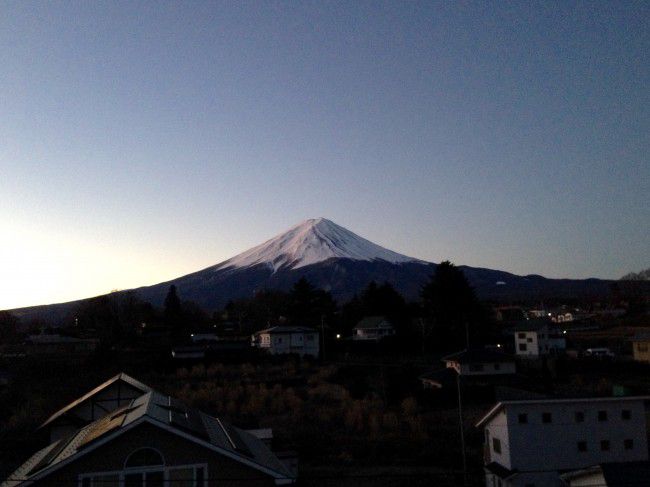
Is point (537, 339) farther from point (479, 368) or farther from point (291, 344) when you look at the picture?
point (291, 344)

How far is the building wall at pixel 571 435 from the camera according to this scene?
1353 centimetres

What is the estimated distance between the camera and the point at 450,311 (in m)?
43.6

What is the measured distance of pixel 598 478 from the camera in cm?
888

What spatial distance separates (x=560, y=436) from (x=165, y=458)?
10141 mm

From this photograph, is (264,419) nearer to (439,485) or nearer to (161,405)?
(439,485)

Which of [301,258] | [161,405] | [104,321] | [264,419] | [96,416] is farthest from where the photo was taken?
[301,258]

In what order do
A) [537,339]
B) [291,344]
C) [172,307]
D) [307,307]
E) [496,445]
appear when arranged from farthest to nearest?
[172,307] → [307,307] → [291,344] → [537,339] → [496,445]

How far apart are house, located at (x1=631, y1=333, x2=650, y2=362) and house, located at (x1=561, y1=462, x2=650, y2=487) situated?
27056mm

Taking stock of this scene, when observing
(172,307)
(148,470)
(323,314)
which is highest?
(172,307)

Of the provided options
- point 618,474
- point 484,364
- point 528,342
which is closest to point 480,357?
point 484,364

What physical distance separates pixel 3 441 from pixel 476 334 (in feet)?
105

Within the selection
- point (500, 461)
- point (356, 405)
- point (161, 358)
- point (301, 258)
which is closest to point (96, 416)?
point (500, 461)

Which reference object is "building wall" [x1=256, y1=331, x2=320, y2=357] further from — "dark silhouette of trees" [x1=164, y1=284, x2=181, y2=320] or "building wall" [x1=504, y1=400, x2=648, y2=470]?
"building wall" [x1=504, y1=400, x2=648, y2=470]

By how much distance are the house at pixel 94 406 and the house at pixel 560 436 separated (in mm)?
8481
